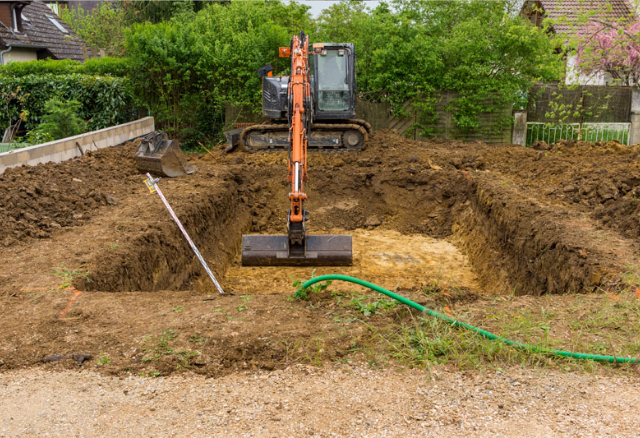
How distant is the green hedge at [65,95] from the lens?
638 inches

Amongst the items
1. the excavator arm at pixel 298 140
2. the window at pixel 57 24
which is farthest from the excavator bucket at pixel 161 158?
the window at pixel 57 24

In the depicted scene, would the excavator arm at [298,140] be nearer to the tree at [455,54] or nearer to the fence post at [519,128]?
the tree at [455,54]

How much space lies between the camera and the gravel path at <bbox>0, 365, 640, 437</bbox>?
322 centimetres

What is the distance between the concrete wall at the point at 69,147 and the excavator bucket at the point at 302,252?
4915 mm

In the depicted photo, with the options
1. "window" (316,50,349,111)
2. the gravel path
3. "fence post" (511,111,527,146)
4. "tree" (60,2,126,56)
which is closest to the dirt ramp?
the gravel path

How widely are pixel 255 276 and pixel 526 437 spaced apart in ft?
19.8

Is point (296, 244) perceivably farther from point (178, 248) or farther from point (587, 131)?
point (587, 131)

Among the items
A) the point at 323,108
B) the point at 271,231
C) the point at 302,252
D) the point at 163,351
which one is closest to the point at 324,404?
the point at 163,351

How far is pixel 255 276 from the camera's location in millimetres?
8742

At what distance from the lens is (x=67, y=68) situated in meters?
17.9

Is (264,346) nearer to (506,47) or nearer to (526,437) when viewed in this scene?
(526,437)

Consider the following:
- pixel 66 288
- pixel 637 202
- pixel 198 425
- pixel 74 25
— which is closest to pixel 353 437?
pixel 198 425

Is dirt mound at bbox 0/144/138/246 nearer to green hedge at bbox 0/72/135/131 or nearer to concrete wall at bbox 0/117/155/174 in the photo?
concrete wall at bbox 0/117/155/174

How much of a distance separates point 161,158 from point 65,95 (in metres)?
7.34
